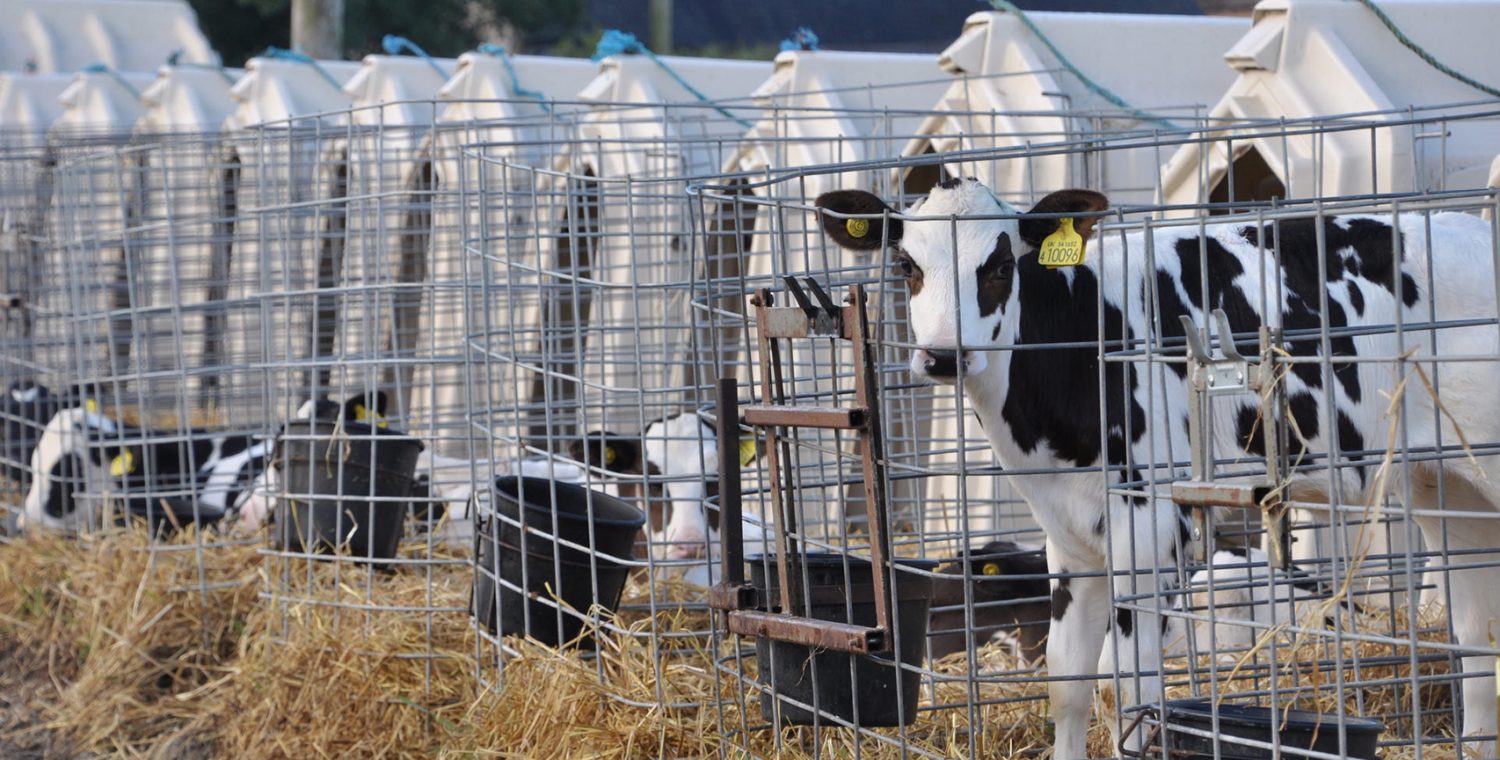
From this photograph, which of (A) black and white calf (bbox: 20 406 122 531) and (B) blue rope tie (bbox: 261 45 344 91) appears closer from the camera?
(A) black and white calf (bbox: 20 406 122 531)

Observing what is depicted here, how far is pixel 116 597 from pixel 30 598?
2.92 ft

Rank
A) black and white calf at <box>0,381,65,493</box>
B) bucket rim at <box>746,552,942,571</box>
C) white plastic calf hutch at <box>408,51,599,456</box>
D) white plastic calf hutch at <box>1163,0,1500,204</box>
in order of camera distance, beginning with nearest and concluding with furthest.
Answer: bucket rim at <box>746,552,942,571</box> < white plastic calf hutch at <box>1163,0,1500,204</box> < white plastic calf hutch at <box>408,51,599,456</box> < black and white calf at <box>0,381,65,493</box>

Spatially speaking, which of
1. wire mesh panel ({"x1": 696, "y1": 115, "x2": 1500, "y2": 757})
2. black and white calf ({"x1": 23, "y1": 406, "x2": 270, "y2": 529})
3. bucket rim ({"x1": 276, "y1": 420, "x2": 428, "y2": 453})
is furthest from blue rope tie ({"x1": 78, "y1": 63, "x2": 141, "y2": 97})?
wire mesh panel ({"x1": 696, "y1": 115, "x2": 1500, "y2": 757})

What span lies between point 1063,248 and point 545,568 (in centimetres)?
208

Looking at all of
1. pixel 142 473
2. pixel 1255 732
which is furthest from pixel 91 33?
pixel 1255 732

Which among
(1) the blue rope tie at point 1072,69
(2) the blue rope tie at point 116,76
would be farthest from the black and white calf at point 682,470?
(2) the blue rope tie at point 116,76

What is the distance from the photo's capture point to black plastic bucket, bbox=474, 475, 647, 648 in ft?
17.3

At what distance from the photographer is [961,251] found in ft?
13.5

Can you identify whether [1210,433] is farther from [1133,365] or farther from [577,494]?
[577,494]

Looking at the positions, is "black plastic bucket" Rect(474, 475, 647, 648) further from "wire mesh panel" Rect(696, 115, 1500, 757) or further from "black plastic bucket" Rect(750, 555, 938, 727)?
"black plastic bucket" Rect(750, 555, 938, 727)

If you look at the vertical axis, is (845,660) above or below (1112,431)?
below

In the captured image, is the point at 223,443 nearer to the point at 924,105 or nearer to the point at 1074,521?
the point at 924,105

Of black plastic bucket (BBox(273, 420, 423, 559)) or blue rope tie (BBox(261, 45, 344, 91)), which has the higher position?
blue rope tie (BBox(261, 45, 344, 91))

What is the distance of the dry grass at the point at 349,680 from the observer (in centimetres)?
472
